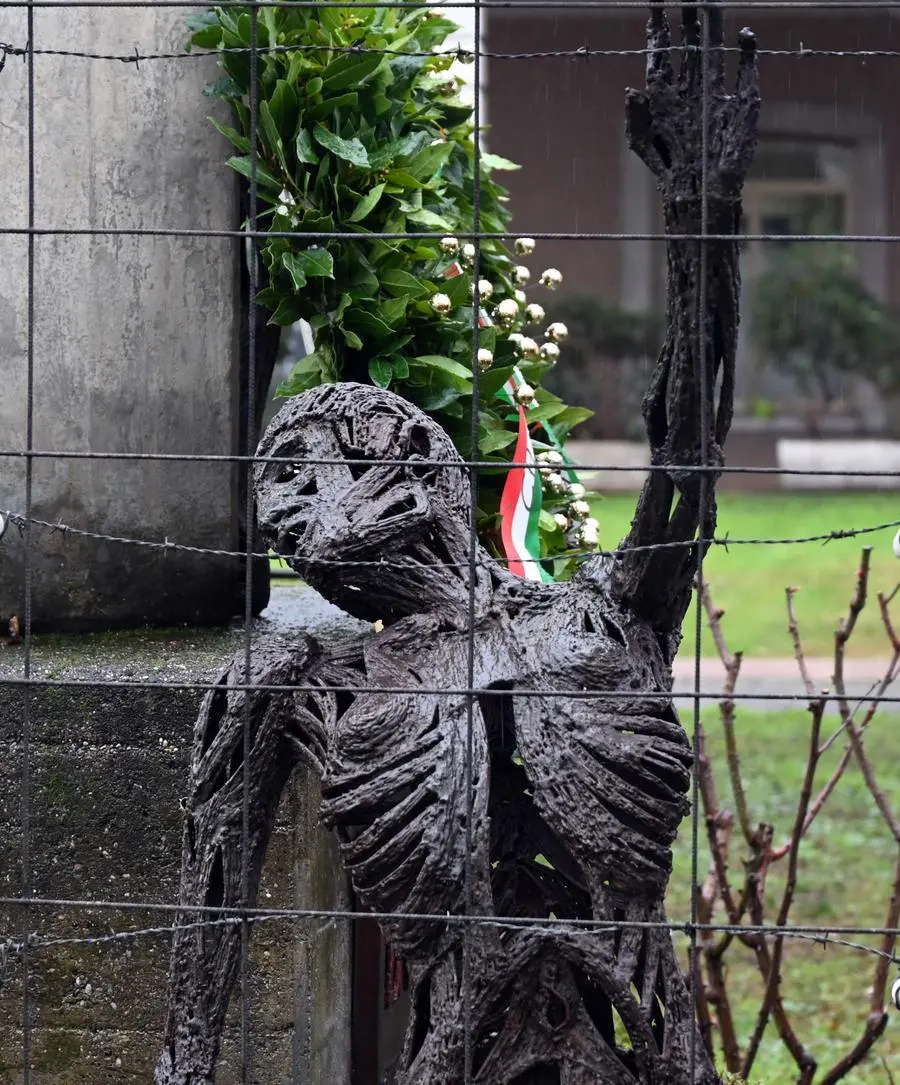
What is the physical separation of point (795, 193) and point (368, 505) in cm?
1151

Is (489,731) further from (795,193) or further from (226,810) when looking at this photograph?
(795,193)

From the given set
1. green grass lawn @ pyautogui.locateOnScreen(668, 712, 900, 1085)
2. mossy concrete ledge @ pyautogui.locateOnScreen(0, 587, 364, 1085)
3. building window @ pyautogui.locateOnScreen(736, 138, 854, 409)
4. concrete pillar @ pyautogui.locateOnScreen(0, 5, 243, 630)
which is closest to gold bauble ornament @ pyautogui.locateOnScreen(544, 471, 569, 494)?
concrete pillar @ pyautogui.locateOnScreen(0, 5, 243, 630)

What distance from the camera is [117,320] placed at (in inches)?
133

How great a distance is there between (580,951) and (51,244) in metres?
1.90

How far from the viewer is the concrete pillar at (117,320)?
3305 millimetres

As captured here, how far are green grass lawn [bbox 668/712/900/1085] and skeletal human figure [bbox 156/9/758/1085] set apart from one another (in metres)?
1.89

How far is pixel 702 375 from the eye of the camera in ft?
7.35

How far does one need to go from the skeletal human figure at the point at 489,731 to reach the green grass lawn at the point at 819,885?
1890 mm

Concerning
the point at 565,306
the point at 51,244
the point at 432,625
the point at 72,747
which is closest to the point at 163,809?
the point at 72,747

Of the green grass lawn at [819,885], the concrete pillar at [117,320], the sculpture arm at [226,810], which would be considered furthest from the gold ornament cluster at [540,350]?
the green grass lawn at [819,885]

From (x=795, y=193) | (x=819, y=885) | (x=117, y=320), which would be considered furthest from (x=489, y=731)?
(x=795, y=193)

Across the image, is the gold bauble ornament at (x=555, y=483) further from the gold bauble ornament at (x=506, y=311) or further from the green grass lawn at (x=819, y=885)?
the green grass lawn at (x=819, y=885)

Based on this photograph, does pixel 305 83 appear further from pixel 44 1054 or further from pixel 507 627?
pixel 44 1054

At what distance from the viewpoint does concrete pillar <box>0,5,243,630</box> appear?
330cm
